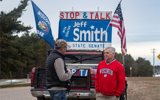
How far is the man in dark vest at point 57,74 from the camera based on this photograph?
9.41 metres

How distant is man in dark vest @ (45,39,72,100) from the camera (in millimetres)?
9406

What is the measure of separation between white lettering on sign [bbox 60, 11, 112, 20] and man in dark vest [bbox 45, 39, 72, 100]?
39.5 ft

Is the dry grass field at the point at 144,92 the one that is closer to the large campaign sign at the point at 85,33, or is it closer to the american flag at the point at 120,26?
the american flag at the point at 120,26

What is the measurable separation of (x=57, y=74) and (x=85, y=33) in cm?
1204

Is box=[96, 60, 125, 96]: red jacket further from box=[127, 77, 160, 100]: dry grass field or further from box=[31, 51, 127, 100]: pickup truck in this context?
box=[127, 77, 160, 100]: dry grass field

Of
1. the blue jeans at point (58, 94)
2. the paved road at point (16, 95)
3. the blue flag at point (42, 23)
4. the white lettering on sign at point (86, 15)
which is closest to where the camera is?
the blue jeans at point (58, 94)

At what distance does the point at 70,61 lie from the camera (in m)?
17.3

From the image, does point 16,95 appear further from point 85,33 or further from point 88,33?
point 88,33

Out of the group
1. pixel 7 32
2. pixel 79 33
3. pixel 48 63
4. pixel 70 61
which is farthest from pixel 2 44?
pixel 48 63

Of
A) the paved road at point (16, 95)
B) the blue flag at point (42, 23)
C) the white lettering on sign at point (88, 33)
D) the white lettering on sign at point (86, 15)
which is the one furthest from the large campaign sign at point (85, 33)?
the paved road at point (16, 95)

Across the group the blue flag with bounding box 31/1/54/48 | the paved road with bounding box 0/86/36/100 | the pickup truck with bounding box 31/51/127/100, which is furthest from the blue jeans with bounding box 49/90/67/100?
the paved road with bounding box 0/86/36/100

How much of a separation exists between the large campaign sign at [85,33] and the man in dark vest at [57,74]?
1120 centimetres

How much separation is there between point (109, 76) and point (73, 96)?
18.7 ft

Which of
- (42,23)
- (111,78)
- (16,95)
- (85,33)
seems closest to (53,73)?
(111,78)
